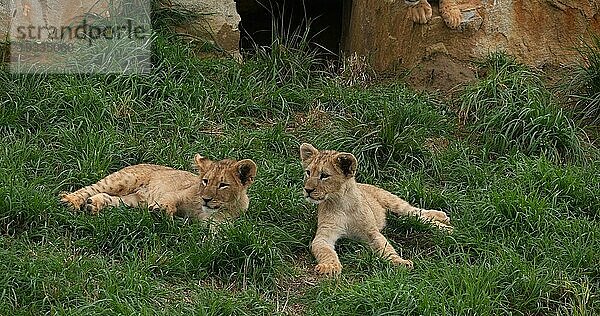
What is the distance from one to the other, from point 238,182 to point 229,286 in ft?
3.04

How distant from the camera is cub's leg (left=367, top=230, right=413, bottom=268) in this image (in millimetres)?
6824

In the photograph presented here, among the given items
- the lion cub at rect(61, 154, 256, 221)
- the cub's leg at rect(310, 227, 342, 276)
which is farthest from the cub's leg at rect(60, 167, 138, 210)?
the cub's leg at rect(310, 227, 342, 276)

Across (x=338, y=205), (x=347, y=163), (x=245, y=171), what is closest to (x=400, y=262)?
(x=338, y=205)

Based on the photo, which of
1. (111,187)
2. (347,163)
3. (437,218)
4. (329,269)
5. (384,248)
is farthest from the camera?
(111,187)

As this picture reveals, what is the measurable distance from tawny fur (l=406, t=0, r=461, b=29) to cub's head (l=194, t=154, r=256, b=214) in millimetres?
3341

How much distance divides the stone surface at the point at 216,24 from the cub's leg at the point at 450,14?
6.27 feet

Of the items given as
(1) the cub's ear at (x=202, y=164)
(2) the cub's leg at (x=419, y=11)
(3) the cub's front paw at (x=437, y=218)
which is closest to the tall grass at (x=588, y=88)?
(2) the cub's leg at (x=419, y=11)

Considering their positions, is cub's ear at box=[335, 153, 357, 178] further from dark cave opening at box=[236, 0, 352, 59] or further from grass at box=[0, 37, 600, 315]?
dark cave opening at box=[236, 0, 352, 59]

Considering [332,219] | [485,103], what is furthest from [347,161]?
[485,103]

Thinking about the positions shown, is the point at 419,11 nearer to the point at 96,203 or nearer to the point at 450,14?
the point at 450,14

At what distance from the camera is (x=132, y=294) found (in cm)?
617

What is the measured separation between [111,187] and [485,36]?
13.4 ft

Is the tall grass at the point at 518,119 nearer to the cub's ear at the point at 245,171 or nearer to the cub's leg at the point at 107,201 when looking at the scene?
the cub's ear at the point at 245,171

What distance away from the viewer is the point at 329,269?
Result: 667cm
